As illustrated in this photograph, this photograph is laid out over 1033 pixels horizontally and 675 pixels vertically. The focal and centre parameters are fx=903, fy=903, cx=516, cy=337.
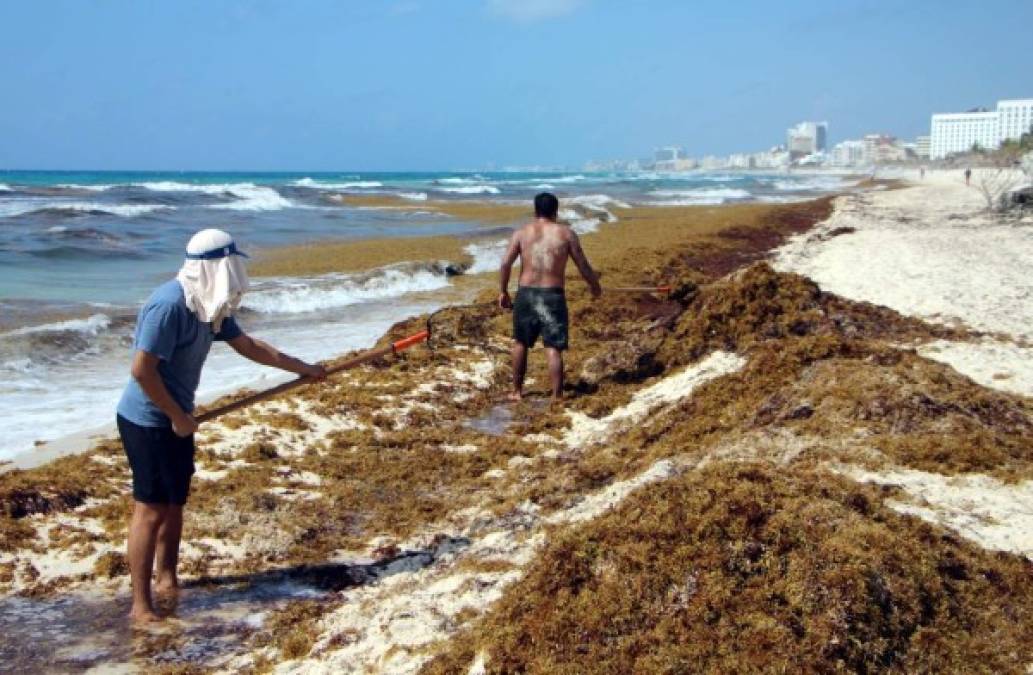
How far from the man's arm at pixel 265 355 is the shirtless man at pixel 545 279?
10.5ft

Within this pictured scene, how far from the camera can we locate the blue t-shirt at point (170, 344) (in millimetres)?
3500

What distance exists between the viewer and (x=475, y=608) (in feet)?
11.7

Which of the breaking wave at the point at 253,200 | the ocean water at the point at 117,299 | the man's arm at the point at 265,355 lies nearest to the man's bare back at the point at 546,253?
the ocean water at the point at 117,299

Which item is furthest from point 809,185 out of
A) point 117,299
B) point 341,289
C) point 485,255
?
point 117,299

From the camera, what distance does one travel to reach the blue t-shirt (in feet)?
11.5

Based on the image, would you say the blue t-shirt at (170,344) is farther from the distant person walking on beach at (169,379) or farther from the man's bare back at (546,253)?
the man's bare back at (546,253)

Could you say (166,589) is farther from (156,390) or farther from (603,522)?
(603,522)

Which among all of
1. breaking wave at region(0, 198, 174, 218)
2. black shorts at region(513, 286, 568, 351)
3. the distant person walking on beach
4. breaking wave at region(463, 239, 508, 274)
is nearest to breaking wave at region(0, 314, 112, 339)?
black shorts at region(513, 286, 568, 351)

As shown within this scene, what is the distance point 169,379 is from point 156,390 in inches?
5.9

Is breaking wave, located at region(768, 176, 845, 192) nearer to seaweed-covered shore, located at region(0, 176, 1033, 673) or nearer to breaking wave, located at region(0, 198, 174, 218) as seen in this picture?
breaking wave, located at region(0, 198, 174, 218)

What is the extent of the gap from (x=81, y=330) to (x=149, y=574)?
24.0ft

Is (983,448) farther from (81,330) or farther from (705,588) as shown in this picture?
(81,330)

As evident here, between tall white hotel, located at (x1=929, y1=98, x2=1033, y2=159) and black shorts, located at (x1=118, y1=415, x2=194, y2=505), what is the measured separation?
179 metres

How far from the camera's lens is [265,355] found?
13.6ft
